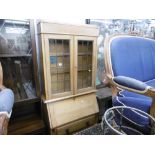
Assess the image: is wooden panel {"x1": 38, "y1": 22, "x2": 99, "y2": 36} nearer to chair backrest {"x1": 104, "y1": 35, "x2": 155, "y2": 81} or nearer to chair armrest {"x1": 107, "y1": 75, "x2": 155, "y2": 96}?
chair backrest {"x1": 104, "y1": 35, "x2": 155, "y2": 81}

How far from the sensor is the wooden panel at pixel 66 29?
123cm

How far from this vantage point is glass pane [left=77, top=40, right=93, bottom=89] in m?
1.56

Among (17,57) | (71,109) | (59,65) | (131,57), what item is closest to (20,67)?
(17,57)

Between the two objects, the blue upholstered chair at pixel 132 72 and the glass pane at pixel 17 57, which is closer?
the blue upholstered chair at pixel 132 72

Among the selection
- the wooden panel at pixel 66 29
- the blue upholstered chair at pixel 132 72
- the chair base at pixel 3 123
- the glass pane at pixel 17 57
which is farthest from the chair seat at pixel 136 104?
the glass pane at pixel 17 57

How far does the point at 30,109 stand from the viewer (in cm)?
161

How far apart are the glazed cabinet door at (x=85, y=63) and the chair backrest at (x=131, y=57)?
1.48 feet

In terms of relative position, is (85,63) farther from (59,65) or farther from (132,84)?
(132,84)

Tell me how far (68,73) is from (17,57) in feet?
1.81

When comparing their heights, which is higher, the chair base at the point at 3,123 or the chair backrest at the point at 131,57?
the chair backrest at the point at 131,57

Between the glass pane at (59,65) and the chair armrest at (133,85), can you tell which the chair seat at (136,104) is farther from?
the glass pane at (59,65)

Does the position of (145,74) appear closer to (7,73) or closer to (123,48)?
(123,48)
